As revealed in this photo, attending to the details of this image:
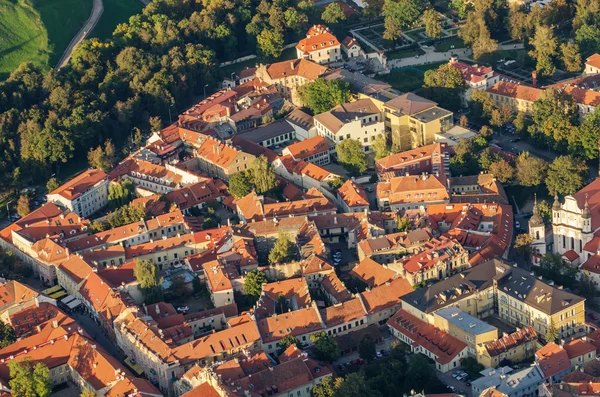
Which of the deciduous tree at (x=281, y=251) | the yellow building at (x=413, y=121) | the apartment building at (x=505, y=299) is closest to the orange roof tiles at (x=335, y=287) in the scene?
the deciduous tree at (x=281, y=251)

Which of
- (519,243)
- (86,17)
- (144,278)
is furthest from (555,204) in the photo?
(86,17)

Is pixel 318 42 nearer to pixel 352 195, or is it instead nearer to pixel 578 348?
pixel 352 195

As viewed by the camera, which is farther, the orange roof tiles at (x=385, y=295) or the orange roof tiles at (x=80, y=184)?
the orange roof tiles at (x=80, y=184)

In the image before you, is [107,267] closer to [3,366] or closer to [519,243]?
[3,366]

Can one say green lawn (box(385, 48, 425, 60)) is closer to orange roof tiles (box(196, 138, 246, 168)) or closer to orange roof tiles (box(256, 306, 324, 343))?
orange roof tiles (box(196, 138, 246, 168))

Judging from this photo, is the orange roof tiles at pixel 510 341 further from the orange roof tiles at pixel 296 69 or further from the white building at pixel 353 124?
the orange roof tiles at pixel 296 69

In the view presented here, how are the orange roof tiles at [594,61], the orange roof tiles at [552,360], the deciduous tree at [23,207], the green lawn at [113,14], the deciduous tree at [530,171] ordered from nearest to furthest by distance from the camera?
the orange roof tiles at [552,360]
the deciduous tree at [530,171]
the deciduous tree at [23,207]
the orange roof tiles at [594,61]
the green lawn at [113,14]

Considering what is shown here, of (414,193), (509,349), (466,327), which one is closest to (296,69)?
(414,193)

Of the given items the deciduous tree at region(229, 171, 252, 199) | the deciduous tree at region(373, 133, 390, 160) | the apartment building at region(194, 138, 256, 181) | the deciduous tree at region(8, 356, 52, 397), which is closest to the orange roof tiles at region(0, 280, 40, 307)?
the deciduous tree at region(8, 356, 52, 397)
